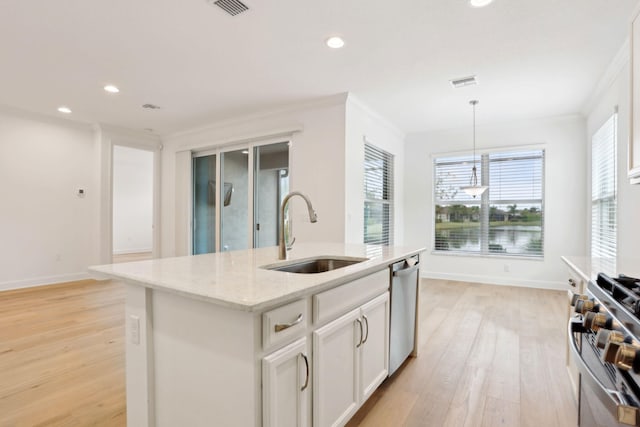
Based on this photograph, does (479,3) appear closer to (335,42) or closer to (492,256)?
(335,42)

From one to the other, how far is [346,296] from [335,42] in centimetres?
228

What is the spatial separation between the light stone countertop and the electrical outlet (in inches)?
7.4

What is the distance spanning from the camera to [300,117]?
4.54m

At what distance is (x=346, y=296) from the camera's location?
160cm

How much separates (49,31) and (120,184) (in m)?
7.31

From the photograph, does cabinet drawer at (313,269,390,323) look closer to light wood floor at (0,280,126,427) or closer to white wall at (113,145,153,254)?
light wood floor at (0,280,126,427)

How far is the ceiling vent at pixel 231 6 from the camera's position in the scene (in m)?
2.31

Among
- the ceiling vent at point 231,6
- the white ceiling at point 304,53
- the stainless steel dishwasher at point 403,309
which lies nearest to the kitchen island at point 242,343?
the stainless steel dishwasher at point 403,309

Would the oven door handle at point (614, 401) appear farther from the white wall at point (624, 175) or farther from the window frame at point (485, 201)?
the window frame at point (485, 201)

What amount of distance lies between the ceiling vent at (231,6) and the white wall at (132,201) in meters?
7.71

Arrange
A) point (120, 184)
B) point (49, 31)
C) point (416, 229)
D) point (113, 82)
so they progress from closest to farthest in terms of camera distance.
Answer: point (49, 31)
point (113, 82)
point (416, 229)
point (120, 184)

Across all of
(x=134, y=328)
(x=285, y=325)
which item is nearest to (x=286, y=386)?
(x=285, y=325)

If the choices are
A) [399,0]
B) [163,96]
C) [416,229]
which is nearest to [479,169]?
[416,229]

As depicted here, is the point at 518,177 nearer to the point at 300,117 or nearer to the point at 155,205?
the point at 300,117
